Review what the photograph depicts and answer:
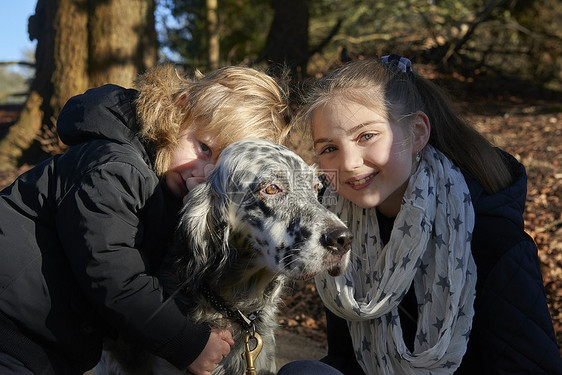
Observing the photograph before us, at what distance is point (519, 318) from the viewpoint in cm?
267

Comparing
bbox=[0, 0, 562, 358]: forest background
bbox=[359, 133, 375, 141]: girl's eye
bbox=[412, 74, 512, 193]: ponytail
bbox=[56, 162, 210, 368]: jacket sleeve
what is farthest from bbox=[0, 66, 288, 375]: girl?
bbox=[0, 0, 562, 358]: forest background

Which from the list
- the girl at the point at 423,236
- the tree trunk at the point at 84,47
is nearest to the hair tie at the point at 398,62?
the girl at the point at 423,236

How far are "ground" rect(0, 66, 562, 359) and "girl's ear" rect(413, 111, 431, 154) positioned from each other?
A: 40.9 inches

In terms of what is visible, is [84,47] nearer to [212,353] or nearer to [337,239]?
[212,353]

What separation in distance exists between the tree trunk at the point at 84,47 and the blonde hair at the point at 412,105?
460 cm

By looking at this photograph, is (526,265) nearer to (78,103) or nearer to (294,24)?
(78,103)

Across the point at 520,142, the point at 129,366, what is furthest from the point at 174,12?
the point at 129,366

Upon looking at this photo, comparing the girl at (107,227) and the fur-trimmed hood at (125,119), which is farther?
the fur-trimmed hood at (125,119)

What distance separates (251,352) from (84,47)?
6.03m

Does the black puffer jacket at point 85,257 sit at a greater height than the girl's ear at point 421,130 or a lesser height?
lesser

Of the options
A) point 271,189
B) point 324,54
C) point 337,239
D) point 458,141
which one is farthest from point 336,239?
point 324,54

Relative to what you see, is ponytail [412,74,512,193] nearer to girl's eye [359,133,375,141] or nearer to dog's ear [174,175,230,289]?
girl's eye [359,133,375,141]

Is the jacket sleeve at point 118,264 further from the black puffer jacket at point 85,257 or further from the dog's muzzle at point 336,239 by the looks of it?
the dog's muzzle at point 336,239

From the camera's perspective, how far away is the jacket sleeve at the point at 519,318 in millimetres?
2631
